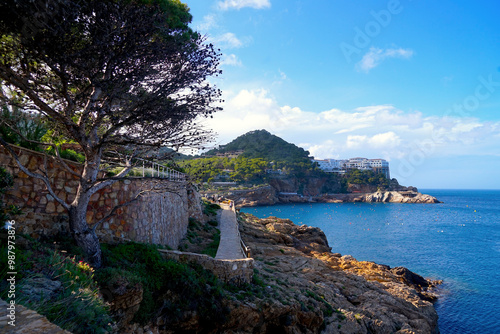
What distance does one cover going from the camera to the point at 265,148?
15238 centimetres

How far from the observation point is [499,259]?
3566 cm

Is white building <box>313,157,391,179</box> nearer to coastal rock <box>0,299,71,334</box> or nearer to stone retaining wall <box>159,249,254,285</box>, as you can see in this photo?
stone retaining wall <box>159,249,254,285</box>

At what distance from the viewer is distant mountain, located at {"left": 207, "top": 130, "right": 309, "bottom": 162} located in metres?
143

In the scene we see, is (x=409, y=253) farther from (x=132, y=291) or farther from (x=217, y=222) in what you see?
(x=132, y=291)

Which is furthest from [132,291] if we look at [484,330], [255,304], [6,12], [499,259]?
[499,259]

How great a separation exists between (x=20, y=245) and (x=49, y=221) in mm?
1827

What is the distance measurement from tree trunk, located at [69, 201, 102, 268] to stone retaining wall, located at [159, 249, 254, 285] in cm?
309

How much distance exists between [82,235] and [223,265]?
5.59 metres

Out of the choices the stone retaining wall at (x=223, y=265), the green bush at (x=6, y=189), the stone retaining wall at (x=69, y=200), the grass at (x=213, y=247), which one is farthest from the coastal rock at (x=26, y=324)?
the grass at (x=213, y=247)

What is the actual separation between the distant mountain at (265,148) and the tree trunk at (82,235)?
130 meters

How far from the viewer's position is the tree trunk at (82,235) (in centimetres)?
805

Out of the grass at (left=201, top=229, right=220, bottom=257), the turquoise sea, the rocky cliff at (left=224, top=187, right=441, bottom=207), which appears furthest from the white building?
the grass at (left=201, top=229, right=220, bottom=257)

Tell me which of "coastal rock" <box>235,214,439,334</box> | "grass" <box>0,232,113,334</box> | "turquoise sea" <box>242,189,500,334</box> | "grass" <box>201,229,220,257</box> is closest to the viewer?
"grass" <box>0,232,113,334</box>

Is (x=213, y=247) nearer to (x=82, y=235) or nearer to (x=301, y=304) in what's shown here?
(x=301, y=304)
